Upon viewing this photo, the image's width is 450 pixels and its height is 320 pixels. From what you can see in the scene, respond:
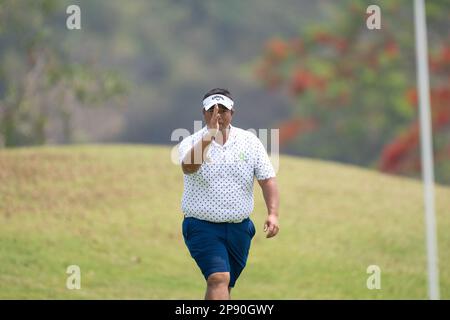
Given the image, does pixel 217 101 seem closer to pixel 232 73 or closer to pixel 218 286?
pixel 218 286

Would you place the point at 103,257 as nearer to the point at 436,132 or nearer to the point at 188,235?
the point at 188,235

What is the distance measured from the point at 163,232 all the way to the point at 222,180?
663 cm

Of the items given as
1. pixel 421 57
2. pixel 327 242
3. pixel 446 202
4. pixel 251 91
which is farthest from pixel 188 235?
pixel 251 91

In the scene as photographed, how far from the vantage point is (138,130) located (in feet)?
124

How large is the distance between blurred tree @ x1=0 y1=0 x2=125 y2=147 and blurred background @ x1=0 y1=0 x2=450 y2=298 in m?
0.05

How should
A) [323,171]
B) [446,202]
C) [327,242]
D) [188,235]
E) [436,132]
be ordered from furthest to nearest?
1. [436,132]
2. [323,171]
3. [446,202]
4. [327,242]
5. [188,235]

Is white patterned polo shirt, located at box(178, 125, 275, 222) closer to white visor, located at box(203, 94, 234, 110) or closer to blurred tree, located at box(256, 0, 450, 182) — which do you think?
white visor, located at box(203, 94, 234, 110)

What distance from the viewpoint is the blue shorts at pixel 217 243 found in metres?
7.71

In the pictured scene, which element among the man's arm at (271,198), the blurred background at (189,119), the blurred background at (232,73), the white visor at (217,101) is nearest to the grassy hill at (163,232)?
the blurred background at (189,119)

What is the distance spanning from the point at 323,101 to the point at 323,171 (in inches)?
565

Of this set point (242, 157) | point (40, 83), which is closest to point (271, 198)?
point (242, 157)

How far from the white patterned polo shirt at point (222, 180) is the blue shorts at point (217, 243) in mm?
77

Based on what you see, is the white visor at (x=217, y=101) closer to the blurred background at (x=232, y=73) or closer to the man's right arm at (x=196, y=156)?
the man's right arm at (x=196, y=156)

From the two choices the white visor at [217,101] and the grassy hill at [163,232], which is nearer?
the white visor at [217,101]
